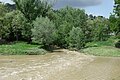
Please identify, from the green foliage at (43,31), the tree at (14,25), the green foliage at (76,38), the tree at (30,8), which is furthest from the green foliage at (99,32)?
the green foliage at (43,31)

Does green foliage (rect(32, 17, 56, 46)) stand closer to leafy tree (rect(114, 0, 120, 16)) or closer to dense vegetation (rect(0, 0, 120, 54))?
dense vegetation (rect(0, 0, 120, 54))

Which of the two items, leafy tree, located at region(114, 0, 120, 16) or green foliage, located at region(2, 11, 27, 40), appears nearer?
leafy tree, located at region(114, 0, 120, 16)

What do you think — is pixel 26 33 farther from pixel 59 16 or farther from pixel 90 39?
pixel 90 39

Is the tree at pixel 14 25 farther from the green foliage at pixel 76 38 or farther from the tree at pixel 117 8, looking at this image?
the tree at pixel 117 8

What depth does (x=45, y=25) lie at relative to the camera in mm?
58000

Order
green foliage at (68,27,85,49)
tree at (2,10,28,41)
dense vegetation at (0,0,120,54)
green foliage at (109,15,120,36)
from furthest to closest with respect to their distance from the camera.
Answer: tree at (2,10,28,41)
green foliage at (109,15,120,36)
green foliage at (68,27,85,49)
dense vegetation at (0,0,120,54)

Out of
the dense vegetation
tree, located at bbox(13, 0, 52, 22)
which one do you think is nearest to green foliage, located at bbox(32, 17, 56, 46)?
the dense vegetation

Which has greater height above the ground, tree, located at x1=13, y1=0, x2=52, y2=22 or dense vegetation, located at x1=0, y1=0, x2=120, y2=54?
tree, located at x1=13, y1=0, x2=52, y2=22

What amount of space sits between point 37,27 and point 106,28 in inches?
1492

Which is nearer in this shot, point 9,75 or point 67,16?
point 9,75

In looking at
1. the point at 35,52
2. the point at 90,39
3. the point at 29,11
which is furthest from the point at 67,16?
the point at 35,52

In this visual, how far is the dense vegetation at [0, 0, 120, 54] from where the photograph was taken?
58.8 metres

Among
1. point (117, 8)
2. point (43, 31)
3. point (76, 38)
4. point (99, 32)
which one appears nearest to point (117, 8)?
point (117, 8)

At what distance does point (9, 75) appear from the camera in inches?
1122
